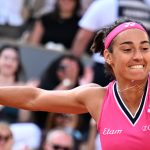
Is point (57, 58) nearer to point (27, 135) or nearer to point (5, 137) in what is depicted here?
point (27, 135)

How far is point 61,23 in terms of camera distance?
24.2 ft

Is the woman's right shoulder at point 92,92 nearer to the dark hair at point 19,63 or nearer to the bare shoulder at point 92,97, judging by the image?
the bare shoulder at point 92,97

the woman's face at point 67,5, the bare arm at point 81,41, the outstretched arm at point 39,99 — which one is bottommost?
the outstretched arm at point 39,99

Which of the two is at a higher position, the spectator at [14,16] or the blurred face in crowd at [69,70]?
the spectator at [14,16]

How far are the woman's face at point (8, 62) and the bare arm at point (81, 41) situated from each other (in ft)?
2.49

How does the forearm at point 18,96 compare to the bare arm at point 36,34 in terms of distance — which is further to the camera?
the bare arm at point 36,34

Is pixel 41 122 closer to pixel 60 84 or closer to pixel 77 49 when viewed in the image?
pixel 60 84

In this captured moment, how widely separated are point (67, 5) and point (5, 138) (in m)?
2.24

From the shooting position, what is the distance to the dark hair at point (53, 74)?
6.94 metres

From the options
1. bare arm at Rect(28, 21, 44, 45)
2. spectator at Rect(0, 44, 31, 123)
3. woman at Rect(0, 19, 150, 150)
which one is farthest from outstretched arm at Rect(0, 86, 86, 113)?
bare arm at Rect(28, 21, 44, 45)

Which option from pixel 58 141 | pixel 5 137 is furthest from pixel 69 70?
pixel 5 137

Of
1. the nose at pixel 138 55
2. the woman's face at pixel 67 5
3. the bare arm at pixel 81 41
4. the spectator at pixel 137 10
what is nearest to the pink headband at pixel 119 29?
the nose at pixel 138 55

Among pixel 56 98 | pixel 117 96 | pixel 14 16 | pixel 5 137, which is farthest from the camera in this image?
pixel 14 16

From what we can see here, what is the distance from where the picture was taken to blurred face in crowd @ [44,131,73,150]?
6.08 m
